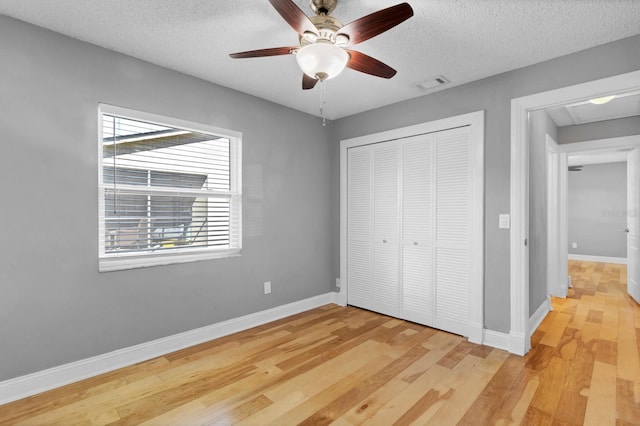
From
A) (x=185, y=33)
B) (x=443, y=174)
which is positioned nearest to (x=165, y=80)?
(x=185, y=33)

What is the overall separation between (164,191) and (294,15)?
1912mm

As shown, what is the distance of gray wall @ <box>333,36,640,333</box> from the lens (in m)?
2.46

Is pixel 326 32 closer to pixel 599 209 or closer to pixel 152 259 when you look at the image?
pixel 152 259

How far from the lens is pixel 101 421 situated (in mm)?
1913

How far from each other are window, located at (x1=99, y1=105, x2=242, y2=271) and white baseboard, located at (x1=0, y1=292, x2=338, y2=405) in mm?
682

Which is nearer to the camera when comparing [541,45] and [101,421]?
[101,421]

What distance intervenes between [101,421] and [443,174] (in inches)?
132

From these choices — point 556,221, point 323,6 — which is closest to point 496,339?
point 556,221

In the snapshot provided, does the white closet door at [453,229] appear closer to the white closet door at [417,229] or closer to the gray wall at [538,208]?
the white closet door at [417,229]

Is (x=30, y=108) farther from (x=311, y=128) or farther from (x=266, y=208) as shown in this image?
(x=311, y=128)

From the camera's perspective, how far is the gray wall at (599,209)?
747 centimetres

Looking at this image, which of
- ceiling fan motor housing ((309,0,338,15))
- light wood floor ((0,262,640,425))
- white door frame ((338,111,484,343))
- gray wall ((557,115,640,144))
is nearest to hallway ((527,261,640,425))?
light wood floor ((0,262,640,425))

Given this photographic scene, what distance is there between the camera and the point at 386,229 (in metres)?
3.84

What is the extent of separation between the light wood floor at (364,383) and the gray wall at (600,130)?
2396 mm
